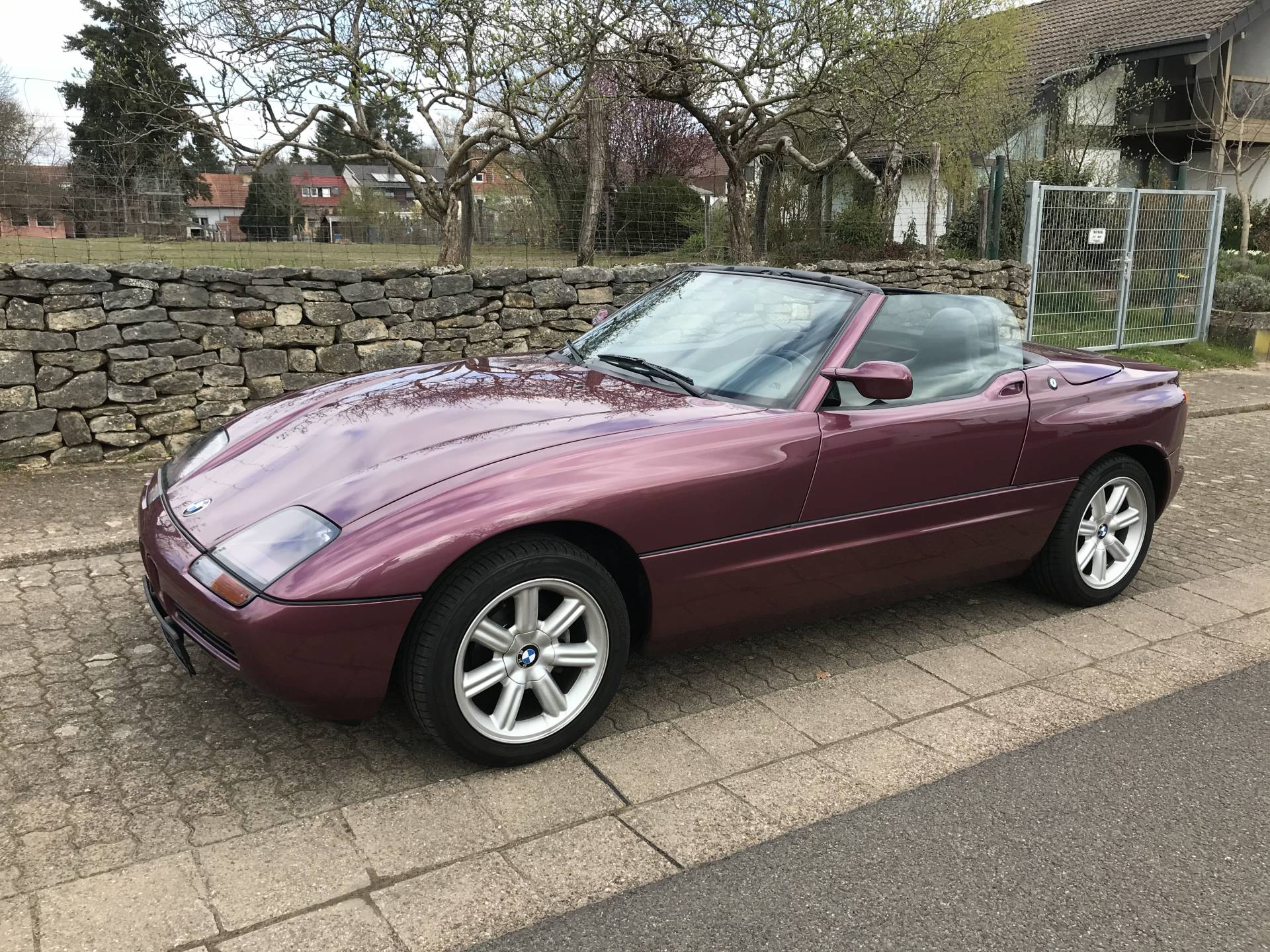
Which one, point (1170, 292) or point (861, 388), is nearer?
point (861, 388)

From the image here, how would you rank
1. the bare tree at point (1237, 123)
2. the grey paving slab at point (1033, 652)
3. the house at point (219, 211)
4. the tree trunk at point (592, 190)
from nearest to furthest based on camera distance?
the grey paving slab at point (1033, 652) → the house at point (219, 211) → the tree trunk at point (592, 190) → the bare tree at point (1237, 123)

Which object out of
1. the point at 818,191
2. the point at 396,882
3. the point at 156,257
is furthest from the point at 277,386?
the point at 818,191

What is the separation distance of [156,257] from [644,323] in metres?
4.34

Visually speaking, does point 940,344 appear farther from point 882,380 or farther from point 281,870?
point 281,870

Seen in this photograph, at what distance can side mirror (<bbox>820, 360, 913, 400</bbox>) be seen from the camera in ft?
11.3

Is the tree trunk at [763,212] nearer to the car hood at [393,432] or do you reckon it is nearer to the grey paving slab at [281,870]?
the car hood at [393,432]

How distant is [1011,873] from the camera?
259 cm

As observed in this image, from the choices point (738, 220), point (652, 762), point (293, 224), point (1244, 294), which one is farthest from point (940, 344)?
point (1244, 294)

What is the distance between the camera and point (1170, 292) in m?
13.2

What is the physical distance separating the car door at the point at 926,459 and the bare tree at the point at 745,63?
6.69m

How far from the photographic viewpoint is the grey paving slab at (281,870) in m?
2.33

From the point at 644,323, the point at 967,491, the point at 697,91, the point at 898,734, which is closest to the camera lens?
the point at 898,734

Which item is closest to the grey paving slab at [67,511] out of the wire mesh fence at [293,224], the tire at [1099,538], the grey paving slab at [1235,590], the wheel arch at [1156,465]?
the wire mesh fence at [293,224]

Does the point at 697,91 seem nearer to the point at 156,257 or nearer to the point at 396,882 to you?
the point at 156,257
